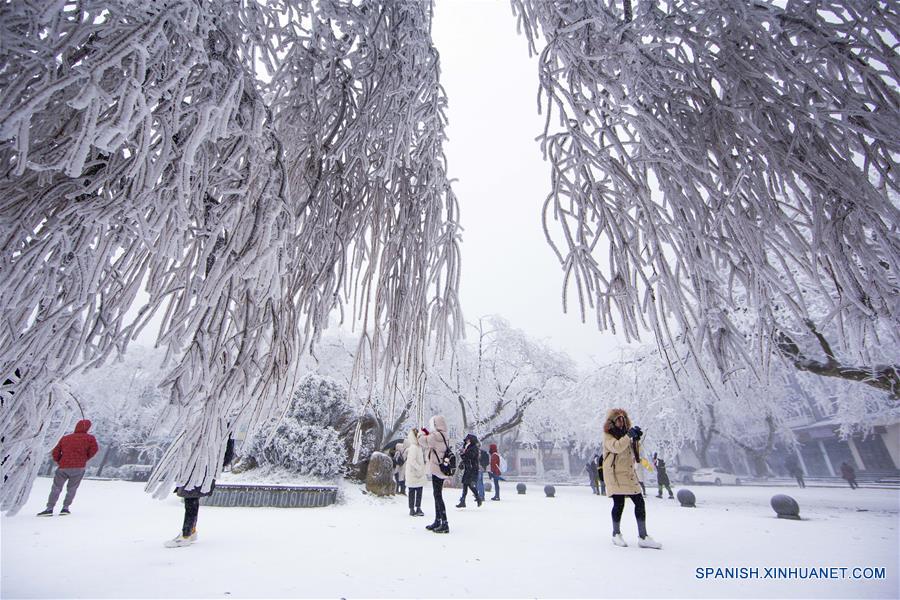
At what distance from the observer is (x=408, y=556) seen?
392 centimetres

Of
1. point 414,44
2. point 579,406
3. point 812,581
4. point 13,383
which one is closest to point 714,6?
point 414,44

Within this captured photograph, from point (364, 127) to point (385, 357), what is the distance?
0.76 meters

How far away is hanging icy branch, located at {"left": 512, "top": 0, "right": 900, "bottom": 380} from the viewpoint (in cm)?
105

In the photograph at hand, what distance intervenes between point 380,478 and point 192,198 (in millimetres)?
9359

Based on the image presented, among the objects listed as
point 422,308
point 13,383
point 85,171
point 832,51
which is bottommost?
point 13,383

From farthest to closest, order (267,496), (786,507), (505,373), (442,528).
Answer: (505,373) → (267,496) → (786,507) → (442,528)

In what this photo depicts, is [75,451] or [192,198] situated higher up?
[192,198]

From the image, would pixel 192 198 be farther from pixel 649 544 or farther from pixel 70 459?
pixel 70 459

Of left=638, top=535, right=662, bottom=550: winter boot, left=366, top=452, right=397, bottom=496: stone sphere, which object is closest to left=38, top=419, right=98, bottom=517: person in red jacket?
left=366, top=452, right=397, bottom=496: stone sphere

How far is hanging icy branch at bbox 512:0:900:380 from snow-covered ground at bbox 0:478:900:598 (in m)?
2.64

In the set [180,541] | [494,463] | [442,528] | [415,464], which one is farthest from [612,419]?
[494,463]

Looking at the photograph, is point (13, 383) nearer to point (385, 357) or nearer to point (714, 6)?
point (385, 357)

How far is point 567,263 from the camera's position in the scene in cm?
131

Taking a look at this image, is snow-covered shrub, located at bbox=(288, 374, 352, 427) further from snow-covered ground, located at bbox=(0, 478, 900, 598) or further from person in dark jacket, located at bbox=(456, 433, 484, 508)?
snow-covered ground, located at bbox=(0, 478, 900, 598)
